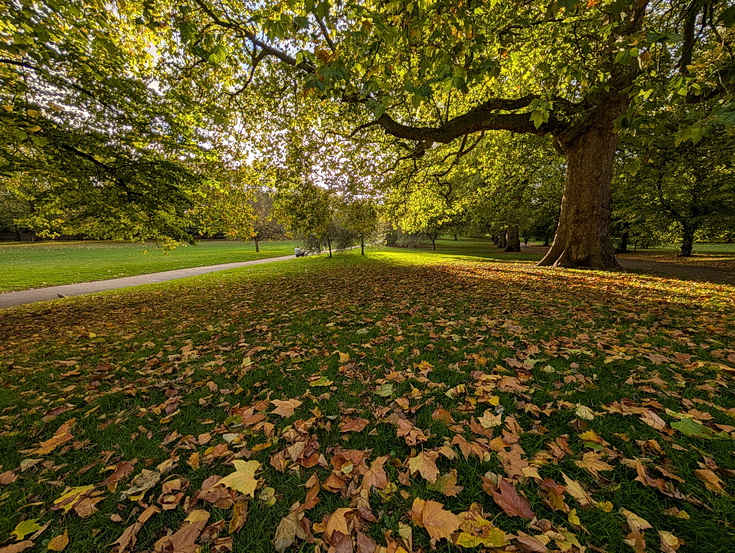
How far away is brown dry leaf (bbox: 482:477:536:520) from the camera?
5.35ft

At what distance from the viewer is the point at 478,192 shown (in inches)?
758

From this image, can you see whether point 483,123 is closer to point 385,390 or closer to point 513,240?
point 385,390

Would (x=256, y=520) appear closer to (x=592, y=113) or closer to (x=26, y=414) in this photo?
(x=26, y=414)

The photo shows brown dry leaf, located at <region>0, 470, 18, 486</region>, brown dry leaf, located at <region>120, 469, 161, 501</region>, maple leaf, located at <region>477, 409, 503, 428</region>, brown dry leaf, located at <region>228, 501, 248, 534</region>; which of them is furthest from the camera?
maple leaf, located at <region>477, 409, 503, 428</region>

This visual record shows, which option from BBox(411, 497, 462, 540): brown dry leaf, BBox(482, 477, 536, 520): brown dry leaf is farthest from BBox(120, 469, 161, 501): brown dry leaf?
BBox(482, 477, 536, 520): brown dry leaf

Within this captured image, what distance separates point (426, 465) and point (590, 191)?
11.1 metres

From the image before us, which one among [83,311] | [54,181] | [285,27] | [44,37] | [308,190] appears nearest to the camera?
[285,27]

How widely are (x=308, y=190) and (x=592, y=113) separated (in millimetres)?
10091

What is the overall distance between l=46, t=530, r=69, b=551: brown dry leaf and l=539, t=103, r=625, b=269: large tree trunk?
12575 mm

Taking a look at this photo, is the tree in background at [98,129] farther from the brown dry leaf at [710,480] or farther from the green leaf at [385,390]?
the brown dry leaf at [710,480]

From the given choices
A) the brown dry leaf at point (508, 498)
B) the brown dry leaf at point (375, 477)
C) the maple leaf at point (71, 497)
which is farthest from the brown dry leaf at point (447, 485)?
the maple leaf at point (71, 497)

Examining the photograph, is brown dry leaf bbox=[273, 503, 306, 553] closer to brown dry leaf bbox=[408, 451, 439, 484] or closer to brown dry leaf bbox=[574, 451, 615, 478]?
brown dry leaf bbox=[408, 451, 439, 484]

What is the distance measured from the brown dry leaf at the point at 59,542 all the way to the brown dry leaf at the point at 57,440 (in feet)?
3.69

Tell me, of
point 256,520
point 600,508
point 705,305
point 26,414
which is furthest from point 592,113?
point 26,414
